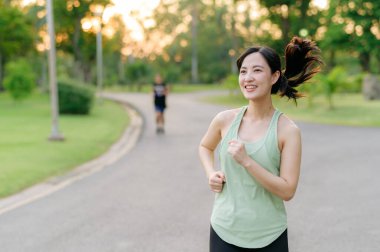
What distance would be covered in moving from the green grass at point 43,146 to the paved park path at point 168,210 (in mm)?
914

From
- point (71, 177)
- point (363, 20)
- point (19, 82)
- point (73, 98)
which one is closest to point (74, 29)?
point (19, 82)

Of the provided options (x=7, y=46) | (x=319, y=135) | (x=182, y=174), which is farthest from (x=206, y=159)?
(x=7, y=46)

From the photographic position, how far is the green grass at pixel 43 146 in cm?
961

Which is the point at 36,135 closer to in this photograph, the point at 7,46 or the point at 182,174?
the point at 182,174

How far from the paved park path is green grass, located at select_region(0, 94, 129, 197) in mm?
914

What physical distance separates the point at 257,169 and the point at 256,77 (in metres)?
0.49

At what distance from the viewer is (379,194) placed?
7949 millimetres

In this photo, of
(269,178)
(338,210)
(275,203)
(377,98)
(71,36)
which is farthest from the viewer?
(71,36)

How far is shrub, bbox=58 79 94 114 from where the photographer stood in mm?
24297

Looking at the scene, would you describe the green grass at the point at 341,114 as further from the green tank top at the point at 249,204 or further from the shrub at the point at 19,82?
the green tank top at the point at 249,204

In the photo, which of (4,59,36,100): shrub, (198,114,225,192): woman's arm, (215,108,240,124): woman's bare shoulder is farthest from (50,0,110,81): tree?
(215,108,240,124): woman's bare shoulder

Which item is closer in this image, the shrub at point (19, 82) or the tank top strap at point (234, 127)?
the tank top strap at point (234, 127)

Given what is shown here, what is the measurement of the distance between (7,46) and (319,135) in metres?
36.6

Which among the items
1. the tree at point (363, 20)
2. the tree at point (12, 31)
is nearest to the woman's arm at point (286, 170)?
the tree at point (363, 20)
